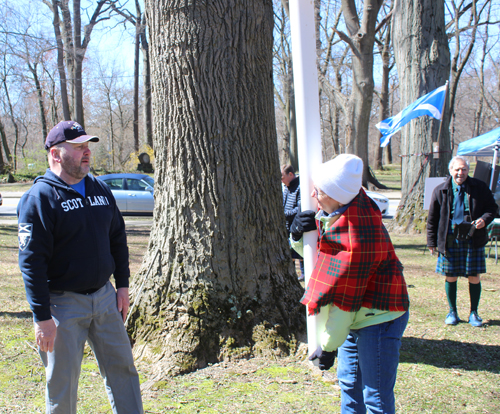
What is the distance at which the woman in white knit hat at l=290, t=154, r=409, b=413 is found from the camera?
221cm

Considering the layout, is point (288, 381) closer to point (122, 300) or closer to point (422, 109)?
point (122, 300)

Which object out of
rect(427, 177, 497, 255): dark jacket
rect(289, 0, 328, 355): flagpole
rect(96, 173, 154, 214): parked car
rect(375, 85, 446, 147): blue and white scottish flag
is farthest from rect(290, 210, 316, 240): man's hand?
rect(96, 173, 154, 214): parked car

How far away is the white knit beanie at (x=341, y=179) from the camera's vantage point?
7.38 feet

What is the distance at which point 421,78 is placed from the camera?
10.6 metres

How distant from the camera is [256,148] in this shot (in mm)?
3908

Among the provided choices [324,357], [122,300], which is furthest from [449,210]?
[122,300]

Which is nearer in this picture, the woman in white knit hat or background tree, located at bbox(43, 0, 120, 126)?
the woman in white knit hat

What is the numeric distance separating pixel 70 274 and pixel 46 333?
0.32 m

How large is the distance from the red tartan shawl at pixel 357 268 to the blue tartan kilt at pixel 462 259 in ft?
9.10

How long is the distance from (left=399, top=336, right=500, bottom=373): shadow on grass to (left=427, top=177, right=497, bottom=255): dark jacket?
1015 millimetres

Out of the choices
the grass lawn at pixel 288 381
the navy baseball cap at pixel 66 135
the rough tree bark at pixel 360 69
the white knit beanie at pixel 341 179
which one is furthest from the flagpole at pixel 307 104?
the rough tree bark at pixel 360 69

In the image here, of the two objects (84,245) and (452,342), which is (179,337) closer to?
(84,245)

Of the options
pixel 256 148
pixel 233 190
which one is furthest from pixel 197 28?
pixel 233 190

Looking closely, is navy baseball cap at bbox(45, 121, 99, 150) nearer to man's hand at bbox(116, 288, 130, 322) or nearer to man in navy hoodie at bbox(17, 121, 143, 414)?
man in navy hoodie at bbox(17, 121, 143, 414)
